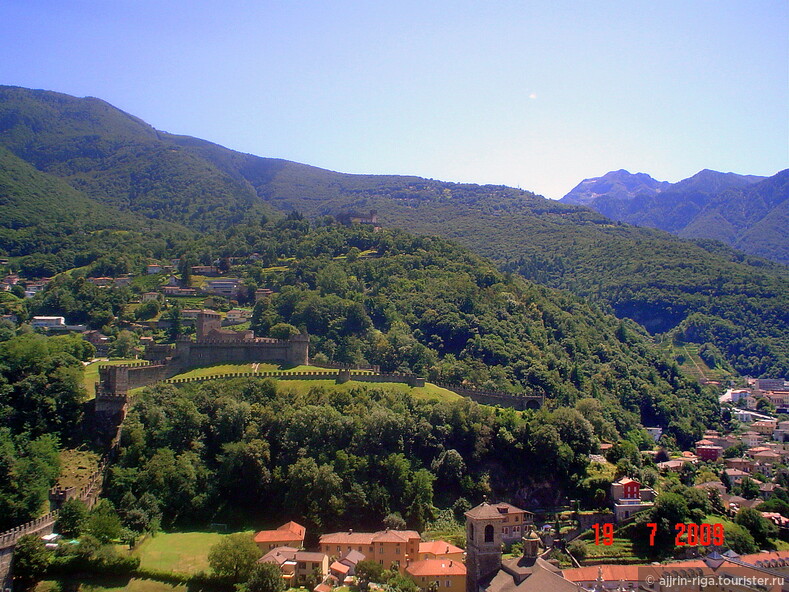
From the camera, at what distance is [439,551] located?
41750mm

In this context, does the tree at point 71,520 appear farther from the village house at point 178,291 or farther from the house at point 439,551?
the village house at point 178,291

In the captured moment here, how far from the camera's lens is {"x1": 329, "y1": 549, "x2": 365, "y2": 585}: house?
3912cm

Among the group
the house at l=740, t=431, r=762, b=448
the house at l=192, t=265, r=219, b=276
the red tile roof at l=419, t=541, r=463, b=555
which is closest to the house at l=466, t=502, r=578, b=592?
the red tile roof at l=419, t=541, r=463, b=555

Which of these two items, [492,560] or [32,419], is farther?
[32,419]

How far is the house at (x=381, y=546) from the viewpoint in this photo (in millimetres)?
41188

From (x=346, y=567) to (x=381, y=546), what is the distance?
2.56 meters

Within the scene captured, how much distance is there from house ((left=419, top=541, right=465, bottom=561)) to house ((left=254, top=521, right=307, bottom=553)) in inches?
273

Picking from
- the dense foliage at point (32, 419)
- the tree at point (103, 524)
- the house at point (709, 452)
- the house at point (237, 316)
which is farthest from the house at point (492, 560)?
the house at point (237, 316)

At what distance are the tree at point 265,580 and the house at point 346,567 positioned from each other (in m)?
3.10

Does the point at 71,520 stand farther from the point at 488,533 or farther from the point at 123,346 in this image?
the point at 123,346

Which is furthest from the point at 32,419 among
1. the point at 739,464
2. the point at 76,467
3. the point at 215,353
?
the point at 739,464

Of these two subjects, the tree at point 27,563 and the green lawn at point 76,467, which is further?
the green lawn at point 76,467

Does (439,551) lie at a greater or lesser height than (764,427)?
greater

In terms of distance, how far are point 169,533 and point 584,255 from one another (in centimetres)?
13418
